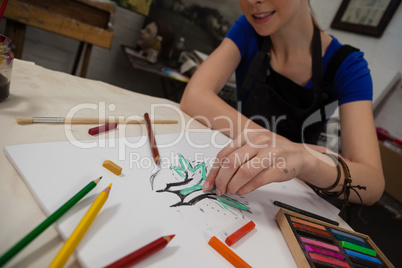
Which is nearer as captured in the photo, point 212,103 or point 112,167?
point 112,167

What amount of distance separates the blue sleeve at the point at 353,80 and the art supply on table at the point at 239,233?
594 mm

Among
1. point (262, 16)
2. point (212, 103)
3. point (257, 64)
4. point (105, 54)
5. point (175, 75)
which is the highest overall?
point (262, 16)

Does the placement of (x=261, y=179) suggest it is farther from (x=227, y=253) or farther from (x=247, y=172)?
(x=227, y=253)

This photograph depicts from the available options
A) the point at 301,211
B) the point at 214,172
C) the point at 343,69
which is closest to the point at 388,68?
the point at 343,69

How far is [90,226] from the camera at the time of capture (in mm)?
268

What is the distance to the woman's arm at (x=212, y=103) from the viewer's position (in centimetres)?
65

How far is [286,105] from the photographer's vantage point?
2.70 ft

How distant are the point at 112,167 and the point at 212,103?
0.38 meters

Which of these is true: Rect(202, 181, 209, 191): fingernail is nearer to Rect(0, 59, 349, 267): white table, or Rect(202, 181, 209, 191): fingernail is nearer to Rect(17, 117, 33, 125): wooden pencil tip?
Rect(0, 59, 349, 267): white table

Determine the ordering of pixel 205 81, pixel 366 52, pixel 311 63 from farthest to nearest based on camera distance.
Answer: pixel 366 52
pixel 311 63
pixel 205 81

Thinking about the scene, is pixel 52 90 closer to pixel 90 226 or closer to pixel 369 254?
pixel 90 226

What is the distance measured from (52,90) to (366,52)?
2112 millimetres

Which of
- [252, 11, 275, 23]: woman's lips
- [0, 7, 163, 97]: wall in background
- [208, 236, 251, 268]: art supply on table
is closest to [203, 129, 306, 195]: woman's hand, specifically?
[208, 236, 251, 268]: art supply on table

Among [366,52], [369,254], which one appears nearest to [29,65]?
[369,254]
